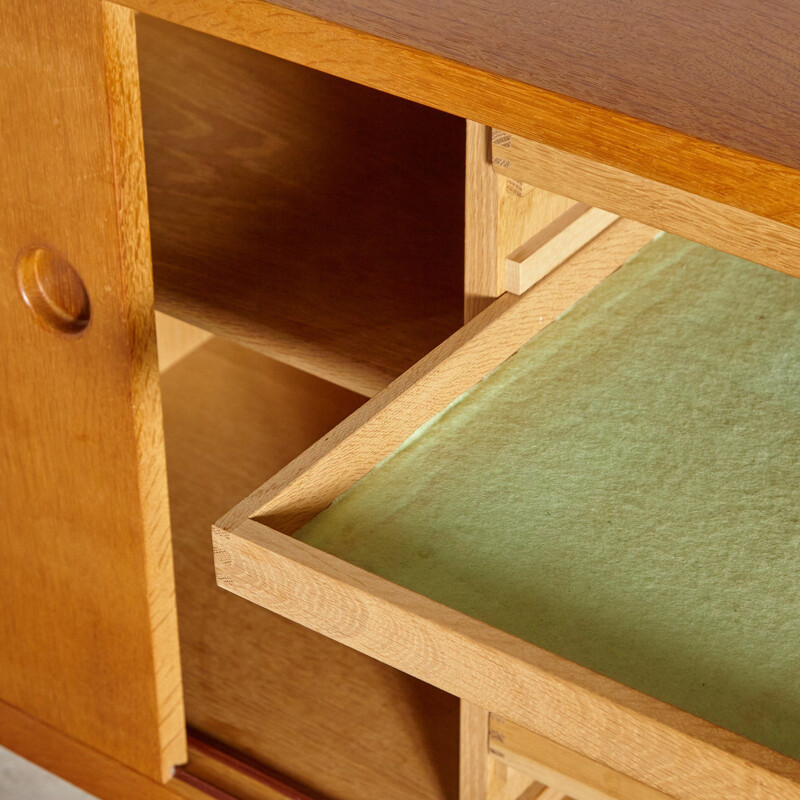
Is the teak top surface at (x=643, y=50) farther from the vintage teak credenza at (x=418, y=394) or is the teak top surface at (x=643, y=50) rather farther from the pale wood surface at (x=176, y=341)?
the pale wood surface at (x=176, y=341)

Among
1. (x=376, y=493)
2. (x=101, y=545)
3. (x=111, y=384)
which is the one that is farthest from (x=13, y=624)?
(x=376, y=493)

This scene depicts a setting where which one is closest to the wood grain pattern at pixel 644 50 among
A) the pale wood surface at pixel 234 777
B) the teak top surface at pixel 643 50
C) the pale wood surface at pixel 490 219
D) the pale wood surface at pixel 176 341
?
A: the teak top surface at pixel 643 50

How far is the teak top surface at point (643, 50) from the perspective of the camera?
16.2 inches

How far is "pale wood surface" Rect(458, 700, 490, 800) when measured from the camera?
78 centimetres

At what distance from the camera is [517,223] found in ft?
2.05

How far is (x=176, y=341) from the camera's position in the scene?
1201 mm

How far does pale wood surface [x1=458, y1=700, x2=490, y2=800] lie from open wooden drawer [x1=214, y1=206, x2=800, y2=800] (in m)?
0.27

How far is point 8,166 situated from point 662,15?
35cm

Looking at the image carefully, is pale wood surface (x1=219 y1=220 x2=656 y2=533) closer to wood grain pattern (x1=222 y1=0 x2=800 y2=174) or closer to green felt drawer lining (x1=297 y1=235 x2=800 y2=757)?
green felt drawer lining (x1=297 y1=235 x2=800 y2=757)

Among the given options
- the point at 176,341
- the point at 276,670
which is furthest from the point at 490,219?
the point at 176,341

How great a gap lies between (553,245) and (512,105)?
20 cm

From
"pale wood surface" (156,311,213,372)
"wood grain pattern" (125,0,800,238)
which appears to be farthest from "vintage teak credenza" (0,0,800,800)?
"pale wood surface" (156,311,213,372)

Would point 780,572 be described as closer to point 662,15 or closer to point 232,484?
point 662,15

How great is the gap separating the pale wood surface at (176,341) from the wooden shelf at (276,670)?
0.16ft
